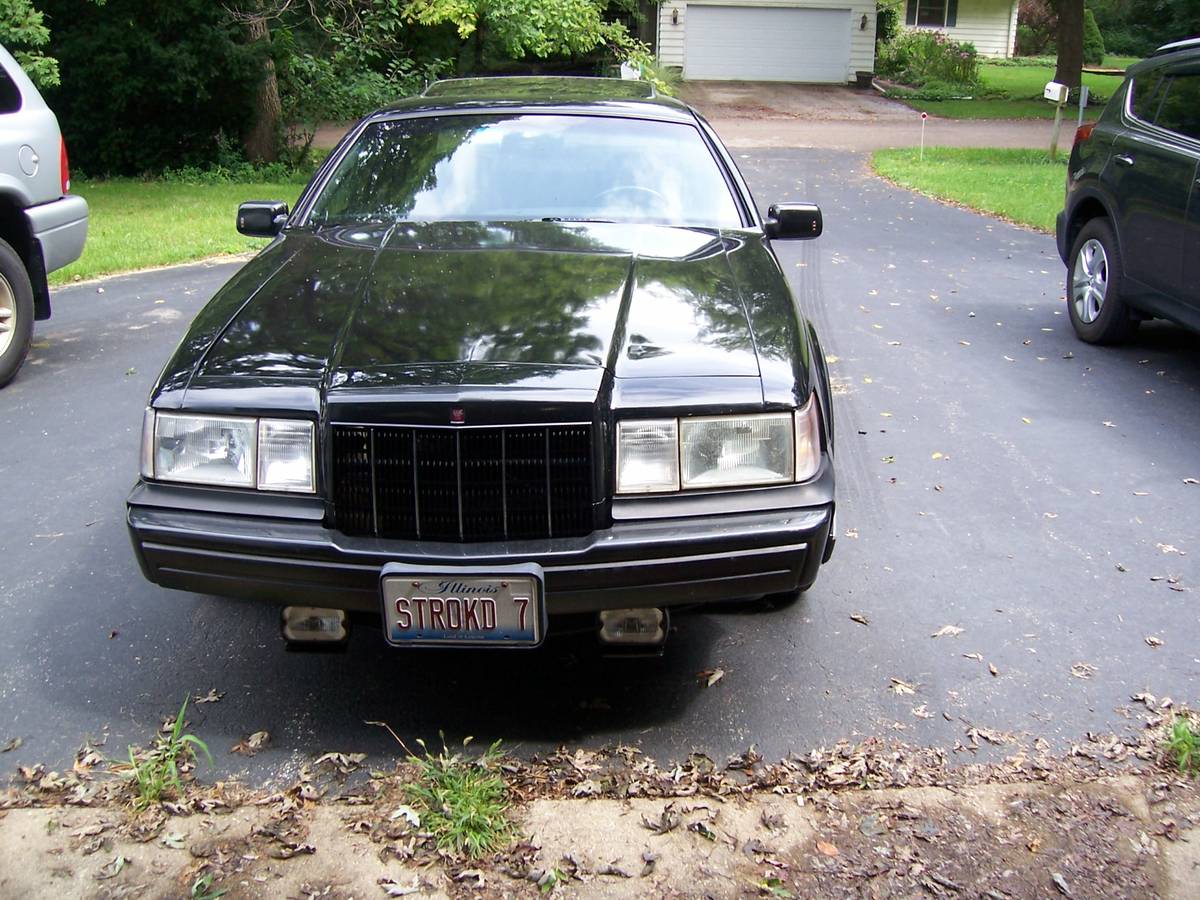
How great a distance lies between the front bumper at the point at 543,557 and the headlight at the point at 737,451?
10 cm

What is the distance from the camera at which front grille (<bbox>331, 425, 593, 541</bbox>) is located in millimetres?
2961

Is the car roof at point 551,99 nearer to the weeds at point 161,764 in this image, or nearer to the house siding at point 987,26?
the weeds at point 161,764

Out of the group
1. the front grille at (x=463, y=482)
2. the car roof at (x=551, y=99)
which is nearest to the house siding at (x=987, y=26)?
the car roof at (x=551, y=99)

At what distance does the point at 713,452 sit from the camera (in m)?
3.08

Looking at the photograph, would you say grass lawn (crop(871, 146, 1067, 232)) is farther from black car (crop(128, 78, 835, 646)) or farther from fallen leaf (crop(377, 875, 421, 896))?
fallen leaf (crop(377, 875, 421, 896))

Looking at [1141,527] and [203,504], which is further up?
[203,504]

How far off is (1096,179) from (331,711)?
19.8 ft

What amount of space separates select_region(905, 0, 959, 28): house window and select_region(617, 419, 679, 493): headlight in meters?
41.8

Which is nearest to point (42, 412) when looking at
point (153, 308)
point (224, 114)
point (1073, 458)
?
point (153, 308)

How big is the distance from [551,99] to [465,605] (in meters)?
2.70

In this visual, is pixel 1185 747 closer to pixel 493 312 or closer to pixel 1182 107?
pixel 493 312

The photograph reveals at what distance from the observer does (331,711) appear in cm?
348

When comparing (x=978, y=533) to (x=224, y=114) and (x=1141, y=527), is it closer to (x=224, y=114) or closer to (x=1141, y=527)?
(x=1141, y=527)

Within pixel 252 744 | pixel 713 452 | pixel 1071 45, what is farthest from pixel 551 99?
pixel 1071 45
